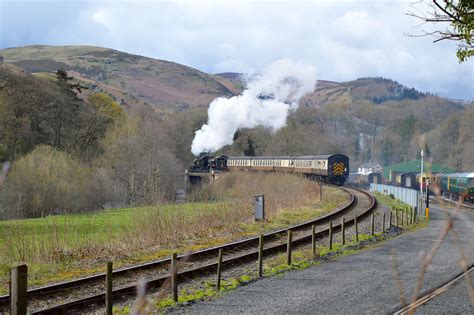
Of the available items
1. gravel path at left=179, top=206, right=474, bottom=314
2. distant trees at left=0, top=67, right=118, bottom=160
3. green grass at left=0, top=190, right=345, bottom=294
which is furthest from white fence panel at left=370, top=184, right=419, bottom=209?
distant trees at left=0, top=67, right=118, bottom=160

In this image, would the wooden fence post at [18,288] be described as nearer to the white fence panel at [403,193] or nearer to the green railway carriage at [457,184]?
→ the white fence panel at [403,193]

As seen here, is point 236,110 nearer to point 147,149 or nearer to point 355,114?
point 147,149

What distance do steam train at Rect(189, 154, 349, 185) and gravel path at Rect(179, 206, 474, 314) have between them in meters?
35.8

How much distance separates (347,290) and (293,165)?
45.9m

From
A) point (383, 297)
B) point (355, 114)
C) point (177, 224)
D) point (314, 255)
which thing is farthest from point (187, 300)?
point (355, 114)

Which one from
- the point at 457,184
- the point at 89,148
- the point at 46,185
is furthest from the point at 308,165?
the point at 46,185

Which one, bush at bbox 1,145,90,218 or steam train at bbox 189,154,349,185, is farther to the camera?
steam train at bbox 189,154,349,185

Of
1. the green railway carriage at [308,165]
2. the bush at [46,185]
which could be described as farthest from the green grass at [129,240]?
the green railway carriage at [308,165]

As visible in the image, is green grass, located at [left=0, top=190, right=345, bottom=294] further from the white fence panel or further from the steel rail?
the white fence panel

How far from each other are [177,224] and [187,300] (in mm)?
11044

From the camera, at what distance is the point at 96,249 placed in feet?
58.3

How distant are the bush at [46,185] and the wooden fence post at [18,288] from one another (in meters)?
28.6

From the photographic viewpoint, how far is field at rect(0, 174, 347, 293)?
16.0 m

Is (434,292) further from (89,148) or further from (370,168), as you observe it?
(370,168)
